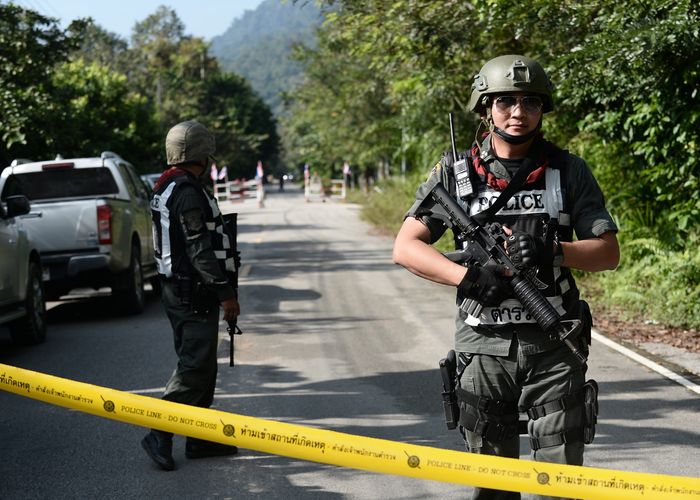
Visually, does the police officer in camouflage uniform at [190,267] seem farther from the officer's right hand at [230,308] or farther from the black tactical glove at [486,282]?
the black tactical glove at [486,282]

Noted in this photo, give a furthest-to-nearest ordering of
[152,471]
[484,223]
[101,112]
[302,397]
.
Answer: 1. [101,112]
2. [302,397]
3. [152,471]
4. [484,223]

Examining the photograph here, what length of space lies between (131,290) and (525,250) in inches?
391

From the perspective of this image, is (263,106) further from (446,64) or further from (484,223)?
(484,223)

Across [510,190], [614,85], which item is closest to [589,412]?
[510,190]

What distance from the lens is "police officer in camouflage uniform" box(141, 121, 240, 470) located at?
6047 mm

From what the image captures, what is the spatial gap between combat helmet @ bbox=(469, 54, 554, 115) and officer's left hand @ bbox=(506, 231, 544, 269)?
0.58m

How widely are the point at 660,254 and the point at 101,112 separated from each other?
2325 cm

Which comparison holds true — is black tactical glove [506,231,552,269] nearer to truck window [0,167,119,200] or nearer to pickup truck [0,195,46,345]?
pickup truck [0,195,46,345]

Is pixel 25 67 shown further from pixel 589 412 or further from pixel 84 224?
pixel 589 412

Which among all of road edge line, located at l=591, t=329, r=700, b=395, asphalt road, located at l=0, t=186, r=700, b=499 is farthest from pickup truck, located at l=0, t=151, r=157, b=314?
road edge line, located at l=591, t=329, r=700, b=395

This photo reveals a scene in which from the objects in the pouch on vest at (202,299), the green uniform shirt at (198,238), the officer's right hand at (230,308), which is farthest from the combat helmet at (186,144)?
the officer's right hand at (230,308)

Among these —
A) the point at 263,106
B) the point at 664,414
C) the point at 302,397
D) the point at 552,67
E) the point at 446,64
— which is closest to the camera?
the point at 664,414

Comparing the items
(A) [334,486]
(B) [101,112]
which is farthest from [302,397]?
(B) [101,112]

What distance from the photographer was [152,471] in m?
5.99
